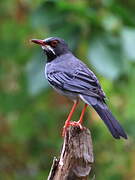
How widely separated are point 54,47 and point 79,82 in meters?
0.92

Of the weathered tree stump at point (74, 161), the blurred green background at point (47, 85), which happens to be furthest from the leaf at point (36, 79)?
the weathered tree stump at point (74, 161)

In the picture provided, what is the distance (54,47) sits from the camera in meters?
6.15

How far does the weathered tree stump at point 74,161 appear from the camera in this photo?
4.40m

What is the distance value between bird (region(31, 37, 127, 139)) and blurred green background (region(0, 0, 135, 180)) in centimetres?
43

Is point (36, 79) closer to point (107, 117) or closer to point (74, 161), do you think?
point (107, 117)

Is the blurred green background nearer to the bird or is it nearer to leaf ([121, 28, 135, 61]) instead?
leaf ([121, 28, 135, 61])

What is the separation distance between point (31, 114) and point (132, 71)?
1325 millimetres

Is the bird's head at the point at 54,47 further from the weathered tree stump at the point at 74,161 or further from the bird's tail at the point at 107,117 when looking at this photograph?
the weathered tree stump at the point at 74,161

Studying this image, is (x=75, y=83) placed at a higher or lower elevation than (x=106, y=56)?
lower

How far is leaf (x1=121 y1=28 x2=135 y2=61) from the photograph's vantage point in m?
6.27

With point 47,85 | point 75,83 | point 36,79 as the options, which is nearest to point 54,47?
point 36,79

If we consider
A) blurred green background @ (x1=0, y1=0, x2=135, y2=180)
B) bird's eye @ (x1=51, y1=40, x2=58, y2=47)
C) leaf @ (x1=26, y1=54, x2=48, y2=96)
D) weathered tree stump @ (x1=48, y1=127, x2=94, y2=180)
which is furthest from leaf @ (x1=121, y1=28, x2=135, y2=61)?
weathered tree stump @ (x1=48, y1=127, x2=94, y2=180)

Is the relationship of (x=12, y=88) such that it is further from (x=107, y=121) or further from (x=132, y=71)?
(x=107, y=121)

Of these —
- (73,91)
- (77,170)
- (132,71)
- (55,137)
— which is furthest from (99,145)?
(77,170)
